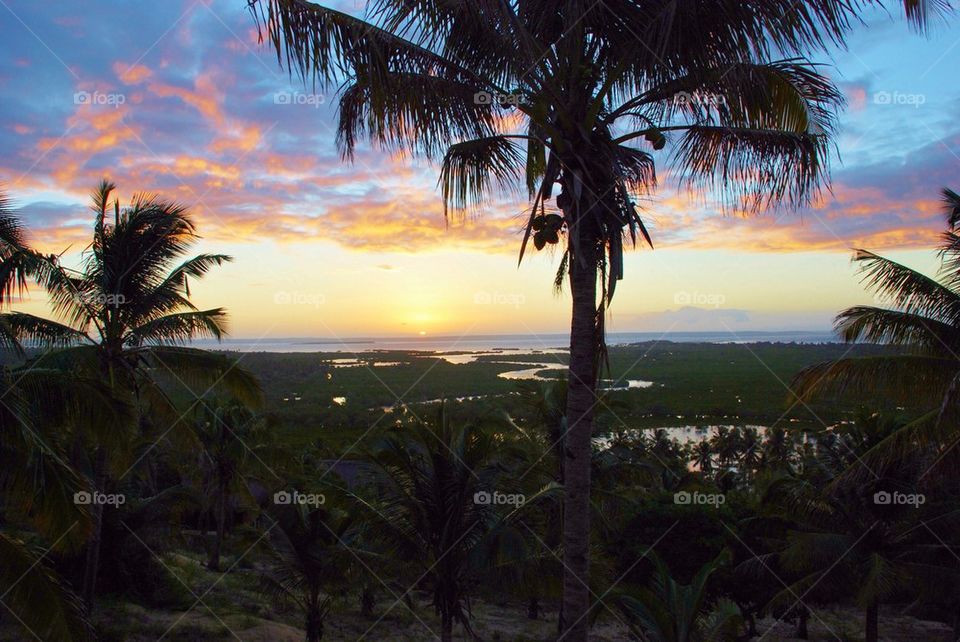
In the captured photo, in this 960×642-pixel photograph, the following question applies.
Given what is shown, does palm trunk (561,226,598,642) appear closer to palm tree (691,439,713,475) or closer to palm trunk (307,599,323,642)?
palm trunk (307,599,323,642)

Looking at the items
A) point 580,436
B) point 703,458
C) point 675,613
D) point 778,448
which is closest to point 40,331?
point 580,436

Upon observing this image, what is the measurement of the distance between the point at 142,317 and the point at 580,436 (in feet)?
30.2

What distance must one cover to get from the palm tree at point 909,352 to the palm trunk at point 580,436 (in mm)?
5039

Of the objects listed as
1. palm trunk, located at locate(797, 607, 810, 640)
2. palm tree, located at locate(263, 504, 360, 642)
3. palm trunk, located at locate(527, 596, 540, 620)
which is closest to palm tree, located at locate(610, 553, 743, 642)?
palm tree, located at locate(263, 504, 360, 642)

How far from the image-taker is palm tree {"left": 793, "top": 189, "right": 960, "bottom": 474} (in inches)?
334

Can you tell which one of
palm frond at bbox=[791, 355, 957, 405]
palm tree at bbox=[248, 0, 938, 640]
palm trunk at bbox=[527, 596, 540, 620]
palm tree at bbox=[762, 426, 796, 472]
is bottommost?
palm trunk at bbox=[527, 596, 540, 620]

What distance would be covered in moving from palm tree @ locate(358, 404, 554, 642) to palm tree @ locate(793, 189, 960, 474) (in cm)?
475

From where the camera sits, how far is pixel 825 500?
12.7 m

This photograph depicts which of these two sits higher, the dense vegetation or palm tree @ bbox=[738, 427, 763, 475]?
the dense vegetation

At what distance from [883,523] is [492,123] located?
473 inches

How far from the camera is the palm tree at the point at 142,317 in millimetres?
10719

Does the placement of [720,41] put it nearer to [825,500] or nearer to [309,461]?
[825,500]

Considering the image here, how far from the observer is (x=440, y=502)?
29.5 ft

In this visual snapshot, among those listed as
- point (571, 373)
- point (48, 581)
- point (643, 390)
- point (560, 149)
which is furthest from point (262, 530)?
point (643, 390)
